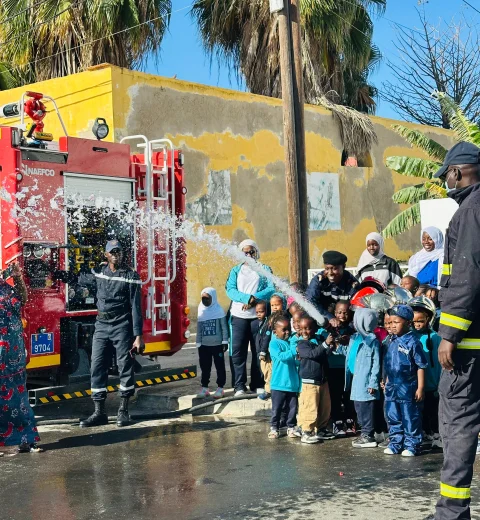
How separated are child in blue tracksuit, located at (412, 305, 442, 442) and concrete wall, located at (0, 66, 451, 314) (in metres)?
10.6

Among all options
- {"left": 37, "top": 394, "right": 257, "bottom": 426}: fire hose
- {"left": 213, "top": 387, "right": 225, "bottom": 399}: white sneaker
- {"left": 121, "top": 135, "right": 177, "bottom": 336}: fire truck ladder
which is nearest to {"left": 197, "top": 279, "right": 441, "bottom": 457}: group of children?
{"left": 37, "top": 394, "right": 257, "bottom": 426}: fire hose

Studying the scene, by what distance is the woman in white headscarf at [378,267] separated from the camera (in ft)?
30.9

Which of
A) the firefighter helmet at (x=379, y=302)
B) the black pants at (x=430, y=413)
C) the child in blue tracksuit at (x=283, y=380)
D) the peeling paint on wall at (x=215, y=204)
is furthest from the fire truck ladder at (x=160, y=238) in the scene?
the peeling paint on wall at (x=215, y=204)

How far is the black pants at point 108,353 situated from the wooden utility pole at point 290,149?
2.92m

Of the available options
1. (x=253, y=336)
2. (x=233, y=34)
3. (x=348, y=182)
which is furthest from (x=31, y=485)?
(x=233, y=34)

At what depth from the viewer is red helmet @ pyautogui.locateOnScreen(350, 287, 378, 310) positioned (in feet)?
26.6

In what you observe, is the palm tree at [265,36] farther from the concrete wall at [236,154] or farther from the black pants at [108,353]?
the black pants at [108,353]

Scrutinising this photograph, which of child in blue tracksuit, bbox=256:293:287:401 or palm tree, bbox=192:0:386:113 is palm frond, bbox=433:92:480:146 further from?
child in blue tracksuit, bbox=256:293:287:401

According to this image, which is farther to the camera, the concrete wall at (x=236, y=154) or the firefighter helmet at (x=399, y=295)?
the concrete wall at (x=236, y=154)

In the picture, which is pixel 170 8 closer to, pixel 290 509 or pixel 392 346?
pixel 392 346

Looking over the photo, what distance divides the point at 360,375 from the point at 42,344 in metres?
3.26

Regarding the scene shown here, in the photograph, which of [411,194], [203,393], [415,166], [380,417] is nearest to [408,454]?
[380,417]

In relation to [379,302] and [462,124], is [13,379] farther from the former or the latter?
[462,124]

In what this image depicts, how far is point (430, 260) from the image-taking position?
9781 mm
